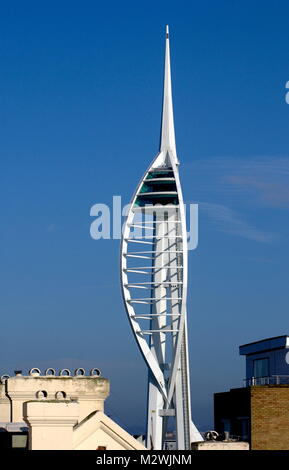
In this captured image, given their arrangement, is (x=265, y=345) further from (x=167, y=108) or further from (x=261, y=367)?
(x=167, y=108)

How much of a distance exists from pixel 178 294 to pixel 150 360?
7.14 m

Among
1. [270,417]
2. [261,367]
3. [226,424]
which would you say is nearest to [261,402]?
[270,417]

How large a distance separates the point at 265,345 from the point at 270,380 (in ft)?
13.8

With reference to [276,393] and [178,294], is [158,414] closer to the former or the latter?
[178,294]

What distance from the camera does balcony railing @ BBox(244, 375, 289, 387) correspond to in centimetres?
7556

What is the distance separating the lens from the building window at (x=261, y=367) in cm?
8225

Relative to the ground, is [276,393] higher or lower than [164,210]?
lower

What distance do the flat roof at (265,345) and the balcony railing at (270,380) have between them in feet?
6.76

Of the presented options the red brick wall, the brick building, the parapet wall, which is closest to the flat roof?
the brick building

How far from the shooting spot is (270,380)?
3081 inches

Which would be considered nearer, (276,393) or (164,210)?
(276,393)
